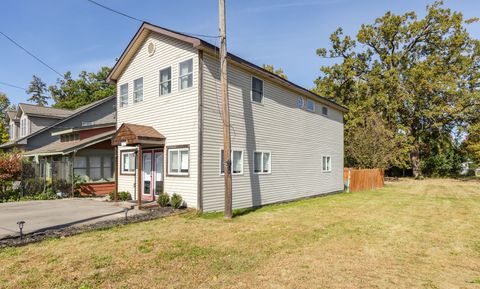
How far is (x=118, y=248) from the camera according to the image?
273 inches

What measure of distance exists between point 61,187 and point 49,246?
10.8 m

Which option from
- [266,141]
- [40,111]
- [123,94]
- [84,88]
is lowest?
[266,141]

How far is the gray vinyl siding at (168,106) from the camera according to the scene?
1148cm

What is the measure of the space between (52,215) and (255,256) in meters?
8.17

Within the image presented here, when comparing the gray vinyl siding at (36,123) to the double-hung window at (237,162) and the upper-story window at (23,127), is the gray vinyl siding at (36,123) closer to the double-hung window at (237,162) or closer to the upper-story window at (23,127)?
the upper-story window at (23,127)

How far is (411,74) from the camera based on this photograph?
3167cm

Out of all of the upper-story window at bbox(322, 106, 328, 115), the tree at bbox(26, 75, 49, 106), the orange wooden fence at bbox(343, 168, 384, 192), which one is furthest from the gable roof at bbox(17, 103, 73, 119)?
the tree at bbox(26, 75, 49, 106)

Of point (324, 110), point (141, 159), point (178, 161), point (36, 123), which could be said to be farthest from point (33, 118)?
point (324, 110)

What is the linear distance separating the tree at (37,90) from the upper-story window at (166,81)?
69.7 metres

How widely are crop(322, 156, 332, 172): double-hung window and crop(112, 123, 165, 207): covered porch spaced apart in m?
10.8

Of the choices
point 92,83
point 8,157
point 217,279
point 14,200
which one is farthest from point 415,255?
point 92,83

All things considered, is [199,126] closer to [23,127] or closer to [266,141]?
[266,141]

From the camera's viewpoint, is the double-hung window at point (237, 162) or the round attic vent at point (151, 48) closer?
the double-hung window at point (237, 162)

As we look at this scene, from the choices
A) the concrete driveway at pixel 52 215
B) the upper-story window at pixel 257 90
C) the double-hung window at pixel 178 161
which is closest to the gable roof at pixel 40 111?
the concrete driveway at pixel 52 215
